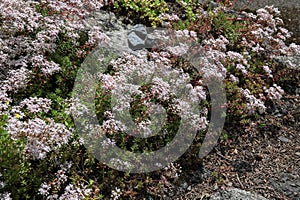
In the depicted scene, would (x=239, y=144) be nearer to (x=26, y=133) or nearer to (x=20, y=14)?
(x=26, y=133)

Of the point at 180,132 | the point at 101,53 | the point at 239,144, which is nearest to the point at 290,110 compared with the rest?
the point at 239,144

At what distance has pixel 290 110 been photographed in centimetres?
632

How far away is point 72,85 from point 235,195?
2708 mm

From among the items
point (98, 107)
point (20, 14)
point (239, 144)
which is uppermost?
point (20, 14)

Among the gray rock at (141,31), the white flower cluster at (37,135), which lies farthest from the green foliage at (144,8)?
the white flower cluster at (37,135)

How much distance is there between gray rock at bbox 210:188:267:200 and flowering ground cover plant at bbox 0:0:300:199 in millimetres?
637

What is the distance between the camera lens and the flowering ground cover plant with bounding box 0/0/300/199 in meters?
3.83

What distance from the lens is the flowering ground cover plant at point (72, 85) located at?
3.83 meters

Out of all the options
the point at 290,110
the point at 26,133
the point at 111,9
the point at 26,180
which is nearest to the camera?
the point at 26,133

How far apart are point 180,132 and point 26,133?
2177mm

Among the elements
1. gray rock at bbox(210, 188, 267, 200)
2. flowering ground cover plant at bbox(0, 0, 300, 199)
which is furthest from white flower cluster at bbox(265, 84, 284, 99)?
gray rock at bbox(210, 188, 267, 200)

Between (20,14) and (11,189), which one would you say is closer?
(11,189)

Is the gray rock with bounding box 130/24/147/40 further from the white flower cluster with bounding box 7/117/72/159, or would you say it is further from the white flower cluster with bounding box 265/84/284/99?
the white flower cluster with bounding box 7/117/72/159

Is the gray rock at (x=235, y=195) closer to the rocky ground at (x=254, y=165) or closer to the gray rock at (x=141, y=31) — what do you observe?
the rocky ground at (x=254, y=165)
